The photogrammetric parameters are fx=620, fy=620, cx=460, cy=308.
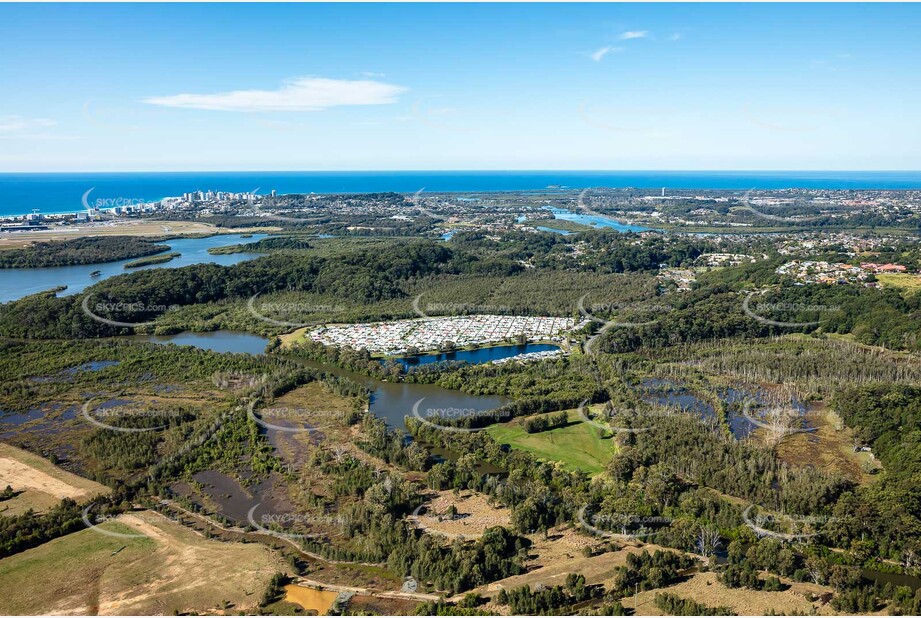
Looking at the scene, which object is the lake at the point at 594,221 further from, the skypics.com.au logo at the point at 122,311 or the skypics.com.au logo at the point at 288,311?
the skypics.com.au logo at the point at 122,311

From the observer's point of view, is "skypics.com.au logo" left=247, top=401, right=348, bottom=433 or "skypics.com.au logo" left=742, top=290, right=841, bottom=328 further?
"skypics.com.au logo" left=742, top=290, right=841, bottom=328

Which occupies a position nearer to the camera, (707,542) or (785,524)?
(707,542)

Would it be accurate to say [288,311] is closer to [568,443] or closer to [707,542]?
[568,443]

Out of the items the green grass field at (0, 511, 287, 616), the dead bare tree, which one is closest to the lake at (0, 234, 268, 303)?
the green grass field at (0, 511, 287, 616)

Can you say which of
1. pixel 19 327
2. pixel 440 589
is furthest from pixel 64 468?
pixel 19 327

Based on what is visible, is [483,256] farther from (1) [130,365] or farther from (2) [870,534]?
(2) [870,534]

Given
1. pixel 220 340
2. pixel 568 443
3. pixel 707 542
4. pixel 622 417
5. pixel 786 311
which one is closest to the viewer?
pixel 707 542

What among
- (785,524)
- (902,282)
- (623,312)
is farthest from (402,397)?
(902,282)

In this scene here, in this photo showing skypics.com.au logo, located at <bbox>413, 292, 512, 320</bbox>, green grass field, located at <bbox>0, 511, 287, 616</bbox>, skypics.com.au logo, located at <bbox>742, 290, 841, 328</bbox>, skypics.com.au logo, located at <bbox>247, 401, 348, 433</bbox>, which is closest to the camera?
green grass field, located at <bbox>0, 511, 287, 616</bbox>

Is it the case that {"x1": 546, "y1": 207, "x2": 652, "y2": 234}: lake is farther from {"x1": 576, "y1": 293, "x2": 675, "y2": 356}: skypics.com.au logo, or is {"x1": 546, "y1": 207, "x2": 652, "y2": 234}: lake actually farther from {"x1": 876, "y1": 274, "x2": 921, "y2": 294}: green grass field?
{"x1": 576, "y1": 293, "x2": 675, "y2": 356}: skypics.com.au logo
